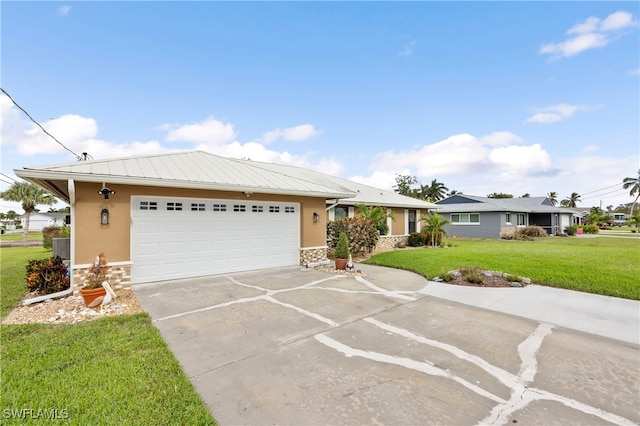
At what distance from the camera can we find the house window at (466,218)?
25452 millimetres

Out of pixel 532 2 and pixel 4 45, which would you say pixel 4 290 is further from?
pixel 532 2

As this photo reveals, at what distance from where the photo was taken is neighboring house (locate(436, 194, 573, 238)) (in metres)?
24.2

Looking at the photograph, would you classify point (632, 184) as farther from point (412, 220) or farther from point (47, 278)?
point (47, 278)

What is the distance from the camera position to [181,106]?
13.3 meters

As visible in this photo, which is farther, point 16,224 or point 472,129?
point 16,224

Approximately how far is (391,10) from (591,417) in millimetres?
12753

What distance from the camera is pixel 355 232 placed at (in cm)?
1223

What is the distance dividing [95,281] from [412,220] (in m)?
16.7

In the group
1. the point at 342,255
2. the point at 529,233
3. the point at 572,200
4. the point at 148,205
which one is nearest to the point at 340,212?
the point at 342,255

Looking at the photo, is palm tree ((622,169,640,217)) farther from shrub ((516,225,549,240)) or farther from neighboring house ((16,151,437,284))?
neighboring house ((16,151,437,284))

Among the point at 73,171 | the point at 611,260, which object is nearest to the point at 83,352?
the point at 73,171

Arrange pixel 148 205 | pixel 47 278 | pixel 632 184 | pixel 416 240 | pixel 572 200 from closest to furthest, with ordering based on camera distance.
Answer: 1. pixel 47 278
2. pixel 148 205
3. pixel 416 240
4. pixel 632 184
5. pixel 572 200

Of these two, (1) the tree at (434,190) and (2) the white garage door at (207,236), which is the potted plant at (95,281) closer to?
(2) the white garage door at (207,236)

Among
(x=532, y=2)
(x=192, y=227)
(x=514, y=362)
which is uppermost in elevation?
(x=532, y=2)
